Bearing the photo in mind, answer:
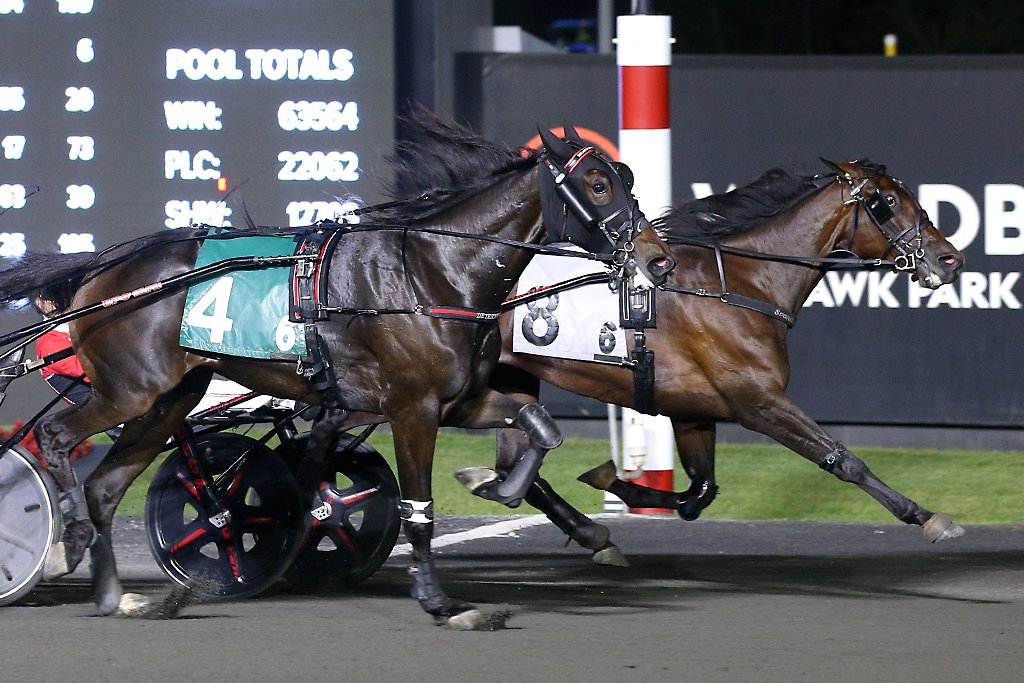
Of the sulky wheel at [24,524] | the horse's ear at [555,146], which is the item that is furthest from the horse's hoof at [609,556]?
the sulky wheel at [24,524]

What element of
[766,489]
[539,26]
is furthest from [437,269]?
[539,26]

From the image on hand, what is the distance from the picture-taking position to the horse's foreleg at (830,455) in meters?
6.19

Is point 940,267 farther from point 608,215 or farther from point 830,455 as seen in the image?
point 608,215

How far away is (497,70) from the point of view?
1025cm

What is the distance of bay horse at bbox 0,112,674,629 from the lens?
5.78m

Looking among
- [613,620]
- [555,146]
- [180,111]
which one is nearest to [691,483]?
[613,620]

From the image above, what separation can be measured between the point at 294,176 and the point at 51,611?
152 inches

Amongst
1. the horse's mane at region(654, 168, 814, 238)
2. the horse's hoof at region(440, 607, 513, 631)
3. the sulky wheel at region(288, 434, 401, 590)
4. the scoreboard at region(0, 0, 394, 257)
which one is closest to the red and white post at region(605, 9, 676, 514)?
the horse's mane at region(654, 168, 814, 238)

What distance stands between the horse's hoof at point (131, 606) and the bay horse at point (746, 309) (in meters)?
Result: 1.67

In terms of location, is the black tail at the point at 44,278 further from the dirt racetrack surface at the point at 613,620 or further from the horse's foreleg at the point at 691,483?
the horse's foreleg at the point at 691,483

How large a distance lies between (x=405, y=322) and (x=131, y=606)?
150 cm

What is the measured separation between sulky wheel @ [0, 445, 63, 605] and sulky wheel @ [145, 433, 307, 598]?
15.5 inches

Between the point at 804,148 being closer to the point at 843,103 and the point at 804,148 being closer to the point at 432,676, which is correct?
the point at 843,103

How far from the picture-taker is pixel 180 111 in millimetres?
9500
